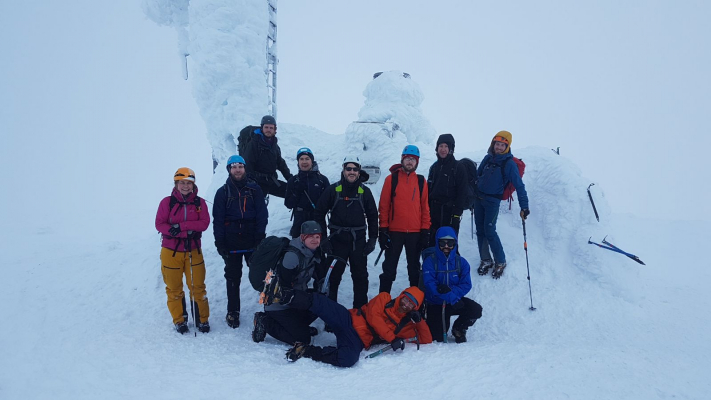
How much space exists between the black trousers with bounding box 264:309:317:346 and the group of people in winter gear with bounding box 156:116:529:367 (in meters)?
0.01

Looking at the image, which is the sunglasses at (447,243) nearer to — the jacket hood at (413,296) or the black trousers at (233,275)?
the jacket hood at (413,296)

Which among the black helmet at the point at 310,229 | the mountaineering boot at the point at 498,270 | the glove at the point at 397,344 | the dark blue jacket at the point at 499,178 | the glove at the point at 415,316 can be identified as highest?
the dark blue jacket at the point at 499,178

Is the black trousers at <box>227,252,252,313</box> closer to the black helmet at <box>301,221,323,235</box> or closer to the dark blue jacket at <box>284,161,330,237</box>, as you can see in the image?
the dark blue jacket at <box>284,161,330,237</box>

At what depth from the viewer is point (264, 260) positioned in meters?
4.44

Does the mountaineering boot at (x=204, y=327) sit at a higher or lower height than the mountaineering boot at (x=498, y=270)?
lower

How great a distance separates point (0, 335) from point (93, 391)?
2.87 meters

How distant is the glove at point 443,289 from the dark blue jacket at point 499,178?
7.47ft

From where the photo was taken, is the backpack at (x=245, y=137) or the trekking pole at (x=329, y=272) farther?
the backpack at (x=245, y=137)

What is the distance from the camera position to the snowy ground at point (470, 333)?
340 cm

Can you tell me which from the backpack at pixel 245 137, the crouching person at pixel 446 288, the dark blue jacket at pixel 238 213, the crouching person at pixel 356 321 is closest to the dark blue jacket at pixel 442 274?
the crouching person at pixel 446 288

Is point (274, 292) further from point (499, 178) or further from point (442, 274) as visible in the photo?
point (499, 178)

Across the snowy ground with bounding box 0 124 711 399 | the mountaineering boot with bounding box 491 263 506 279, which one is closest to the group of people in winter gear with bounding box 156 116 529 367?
the snowy ground with bounding box 0 124 711 399

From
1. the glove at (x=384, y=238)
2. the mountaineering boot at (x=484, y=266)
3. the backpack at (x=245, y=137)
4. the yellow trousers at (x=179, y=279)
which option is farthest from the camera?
the backpack at (x=245, y=137)

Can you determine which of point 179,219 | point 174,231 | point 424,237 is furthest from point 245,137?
point 424,237
